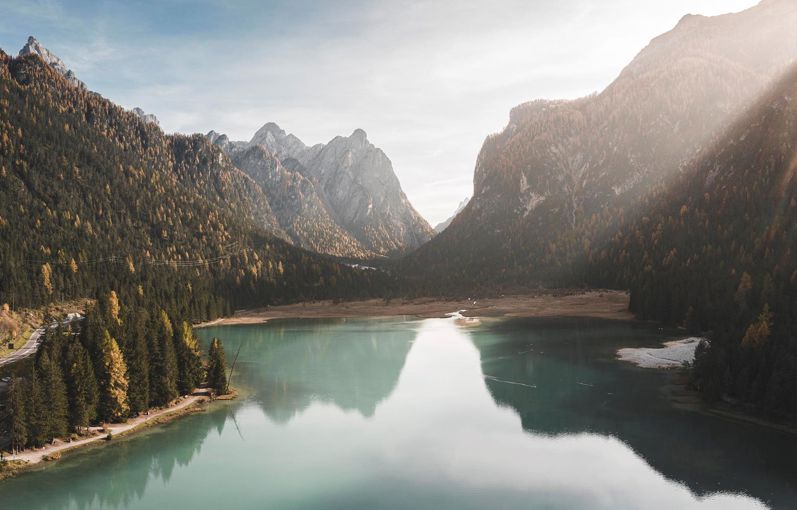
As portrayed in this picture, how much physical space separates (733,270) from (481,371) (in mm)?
70366

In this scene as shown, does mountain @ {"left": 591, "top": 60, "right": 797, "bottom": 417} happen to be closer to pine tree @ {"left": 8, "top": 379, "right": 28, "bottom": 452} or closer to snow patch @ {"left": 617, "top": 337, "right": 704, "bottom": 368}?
snow patch @ {"left": 617, "top": 337, "right": 704, "bottom": 368}

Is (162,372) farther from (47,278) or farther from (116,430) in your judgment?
(47,278)

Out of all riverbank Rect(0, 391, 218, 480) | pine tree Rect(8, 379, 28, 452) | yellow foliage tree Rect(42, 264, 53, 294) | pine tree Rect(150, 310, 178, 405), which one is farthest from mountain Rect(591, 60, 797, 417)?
yellow foliage tree Rect(42, 264, 53, 294)

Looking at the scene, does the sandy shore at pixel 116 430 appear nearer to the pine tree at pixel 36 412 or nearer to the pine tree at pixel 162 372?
the pine tree at pixel 36 412

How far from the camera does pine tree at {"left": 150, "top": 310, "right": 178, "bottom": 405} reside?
68000mm

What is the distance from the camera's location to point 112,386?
199ft

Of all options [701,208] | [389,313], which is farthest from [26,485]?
[701,208]

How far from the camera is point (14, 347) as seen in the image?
104 m

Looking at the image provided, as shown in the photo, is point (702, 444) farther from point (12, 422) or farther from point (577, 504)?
point (12, 422)

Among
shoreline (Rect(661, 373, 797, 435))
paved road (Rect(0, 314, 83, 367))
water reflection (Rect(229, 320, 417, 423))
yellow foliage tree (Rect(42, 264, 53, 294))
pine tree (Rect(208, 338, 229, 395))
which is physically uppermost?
yellow foliage tree (Rect(42, 264, 53, 294))

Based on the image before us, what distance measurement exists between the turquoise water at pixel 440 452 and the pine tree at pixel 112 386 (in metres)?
5.40

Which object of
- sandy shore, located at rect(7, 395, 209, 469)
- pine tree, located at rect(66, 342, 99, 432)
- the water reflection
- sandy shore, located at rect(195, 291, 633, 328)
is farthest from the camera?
sandy shore, located at rect(195, 291, 633, 328)

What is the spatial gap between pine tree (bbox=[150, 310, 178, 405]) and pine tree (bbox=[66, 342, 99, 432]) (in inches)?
358

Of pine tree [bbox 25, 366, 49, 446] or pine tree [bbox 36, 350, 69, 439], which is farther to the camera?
pine tree [bbox 36, 350, 69, 439]
